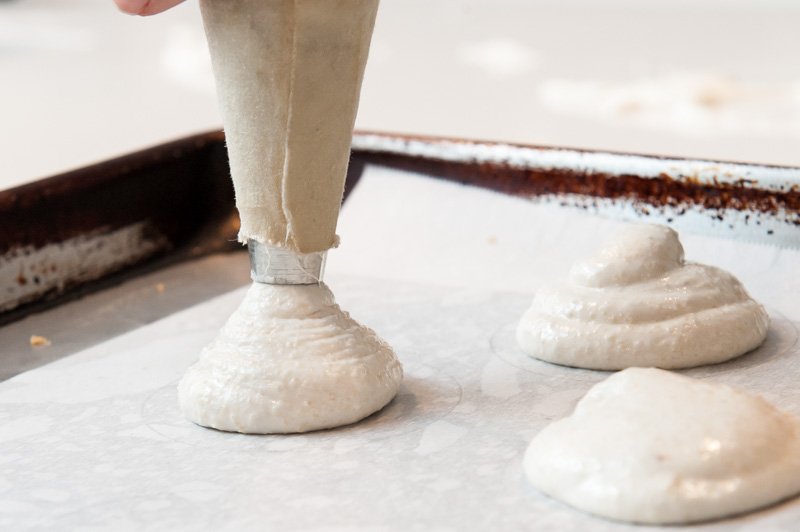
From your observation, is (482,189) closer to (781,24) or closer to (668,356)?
(668,356)

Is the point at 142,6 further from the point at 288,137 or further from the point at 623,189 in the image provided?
the point at 623,189

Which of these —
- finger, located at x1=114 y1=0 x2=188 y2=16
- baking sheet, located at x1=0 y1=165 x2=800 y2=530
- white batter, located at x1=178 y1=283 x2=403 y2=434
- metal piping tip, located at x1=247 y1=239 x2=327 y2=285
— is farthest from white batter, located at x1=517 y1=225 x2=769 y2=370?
finger, located at x1=114 y1=0 x2=188 y2=16

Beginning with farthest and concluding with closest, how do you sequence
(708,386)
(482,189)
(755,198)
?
1. (482,189)
2. (755,198)
3. (708,386)

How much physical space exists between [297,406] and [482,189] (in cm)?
101

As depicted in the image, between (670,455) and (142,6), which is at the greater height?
(142,6)

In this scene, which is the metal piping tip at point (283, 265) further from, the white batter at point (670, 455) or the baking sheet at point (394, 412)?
the white batter at point (670, 455)

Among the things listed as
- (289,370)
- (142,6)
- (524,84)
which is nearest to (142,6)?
(142,6)

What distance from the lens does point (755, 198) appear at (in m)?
2.01

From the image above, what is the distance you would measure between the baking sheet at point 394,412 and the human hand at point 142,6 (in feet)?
1.84

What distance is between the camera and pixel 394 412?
154 cm

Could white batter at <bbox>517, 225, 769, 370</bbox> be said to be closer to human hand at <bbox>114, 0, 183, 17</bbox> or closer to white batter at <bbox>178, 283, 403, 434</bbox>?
white batter at <bbox>178, 283, 403, 434</bbox>

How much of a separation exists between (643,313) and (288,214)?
59 centimetres

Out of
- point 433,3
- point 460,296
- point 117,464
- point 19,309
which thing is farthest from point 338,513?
point 433,3

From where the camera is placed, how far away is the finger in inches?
51.7
